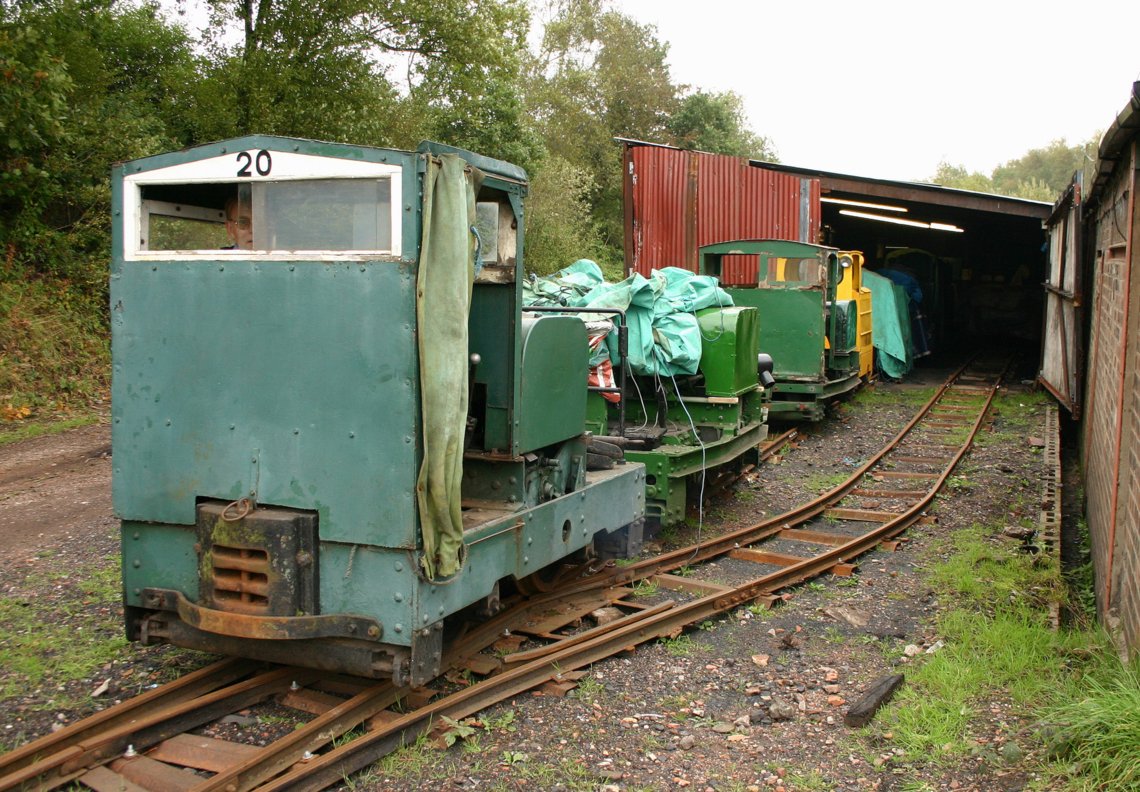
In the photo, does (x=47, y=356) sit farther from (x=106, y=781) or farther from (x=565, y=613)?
(x=106, y=781)

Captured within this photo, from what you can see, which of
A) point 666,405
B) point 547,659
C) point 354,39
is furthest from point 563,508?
point 354,39

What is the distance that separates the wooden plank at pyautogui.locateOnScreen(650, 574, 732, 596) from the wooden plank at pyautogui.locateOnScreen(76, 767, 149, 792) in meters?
3.79

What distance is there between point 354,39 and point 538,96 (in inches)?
742

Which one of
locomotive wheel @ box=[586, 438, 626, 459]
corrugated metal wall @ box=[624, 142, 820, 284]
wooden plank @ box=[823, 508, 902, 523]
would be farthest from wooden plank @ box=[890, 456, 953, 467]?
locomotive wheel @ box=[586, 438, 626, 459]

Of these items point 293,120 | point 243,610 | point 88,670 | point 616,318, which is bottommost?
point 88,670

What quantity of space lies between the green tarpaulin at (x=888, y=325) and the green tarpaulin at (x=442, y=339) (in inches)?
598

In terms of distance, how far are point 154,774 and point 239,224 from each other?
2456mm

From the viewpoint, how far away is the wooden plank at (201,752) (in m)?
4.07

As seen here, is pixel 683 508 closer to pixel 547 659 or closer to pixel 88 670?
pixel 547 659

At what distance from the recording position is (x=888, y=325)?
18.9m

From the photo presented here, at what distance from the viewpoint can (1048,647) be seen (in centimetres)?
540

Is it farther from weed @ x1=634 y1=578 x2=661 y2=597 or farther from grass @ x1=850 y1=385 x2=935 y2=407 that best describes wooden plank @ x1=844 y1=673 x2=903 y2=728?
grass @ x1=850 y1=385 x2=935 y2=407

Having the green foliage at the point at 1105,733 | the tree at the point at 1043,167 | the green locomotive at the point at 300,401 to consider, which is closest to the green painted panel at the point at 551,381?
the green locomotive at the point at 300,401

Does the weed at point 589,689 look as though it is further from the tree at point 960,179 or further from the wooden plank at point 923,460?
the tree at point 960,179
